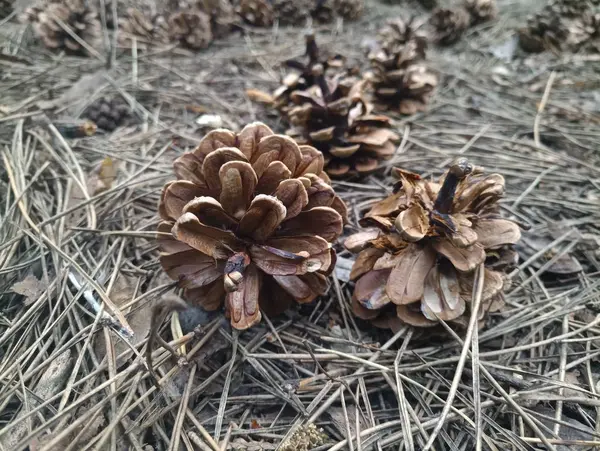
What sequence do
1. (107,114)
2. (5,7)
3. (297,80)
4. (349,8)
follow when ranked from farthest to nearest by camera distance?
(349,8), (5,7), (107,114), (297,80)

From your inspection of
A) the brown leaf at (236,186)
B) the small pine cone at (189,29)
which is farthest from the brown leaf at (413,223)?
the small pine cone at (189,29)

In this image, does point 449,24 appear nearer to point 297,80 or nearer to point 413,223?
point 297,80

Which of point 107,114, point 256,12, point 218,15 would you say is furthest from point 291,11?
point 107,114

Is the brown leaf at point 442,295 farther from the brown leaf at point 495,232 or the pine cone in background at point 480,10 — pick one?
the pine cone in background at point 480,10

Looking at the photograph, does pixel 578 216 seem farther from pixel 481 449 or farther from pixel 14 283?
pixel 14 283

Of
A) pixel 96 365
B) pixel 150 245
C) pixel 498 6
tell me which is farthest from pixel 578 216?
pixel 498 6

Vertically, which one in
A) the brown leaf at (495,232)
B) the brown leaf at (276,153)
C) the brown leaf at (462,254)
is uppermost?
the brown leaf at (276,153)
